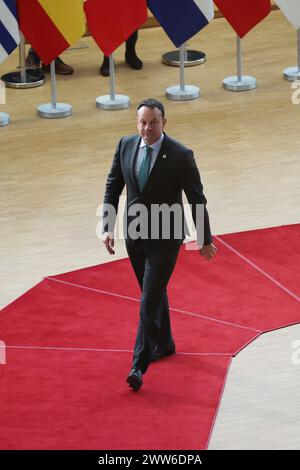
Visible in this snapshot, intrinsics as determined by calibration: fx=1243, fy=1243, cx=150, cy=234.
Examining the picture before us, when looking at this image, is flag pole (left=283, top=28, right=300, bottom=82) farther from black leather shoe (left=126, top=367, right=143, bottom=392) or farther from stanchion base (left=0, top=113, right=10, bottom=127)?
black leather shoe (left=126, top=367, right=143, bottom=392)

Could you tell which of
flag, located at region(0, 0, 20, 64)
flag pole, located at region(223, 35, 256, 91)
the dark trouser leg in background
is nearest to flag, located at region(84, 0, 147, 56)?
flag, located at region(0, 0, 20, 64)

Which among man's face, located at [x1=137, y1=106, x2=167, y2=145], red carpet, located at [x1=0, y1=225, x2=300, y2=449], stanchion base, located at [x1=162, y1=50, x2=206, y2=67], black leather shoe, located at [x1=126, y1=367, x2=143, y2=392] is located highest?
man's face, located at [x1=137, y1=106, x2=167, y2=145]

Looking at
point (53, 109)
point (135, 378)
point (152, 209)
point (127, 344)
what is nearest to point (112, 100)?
point (53, 109)

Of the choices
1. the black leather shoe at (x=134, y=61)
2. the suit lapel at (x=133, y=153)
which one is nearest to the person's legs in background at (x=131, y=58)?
the black leather shoe at (x=134, y=61)

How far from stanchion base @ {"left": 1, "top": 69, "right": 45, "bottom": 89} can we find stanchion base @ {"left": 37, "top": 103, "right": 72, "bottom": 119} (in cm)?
69

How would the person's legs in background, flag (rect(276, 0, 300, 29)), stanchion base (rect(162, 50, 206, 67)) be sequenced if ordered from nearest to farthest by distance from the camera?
flag (rect(276, 0, 300, 29)), the person's legs in background, stanchion base (rect(162, 50, 206, 67))

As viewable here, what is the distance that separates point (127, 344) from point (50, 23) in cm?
417

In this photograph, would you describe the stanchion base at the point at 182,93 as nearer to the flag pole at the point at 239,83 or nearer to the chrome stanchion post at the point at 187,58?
the flag pole at the point at 239,83

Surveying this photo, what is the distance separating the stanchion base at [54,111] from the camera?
10.5m

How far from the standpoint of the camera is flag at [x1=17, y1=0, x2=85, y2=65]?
32.9ft

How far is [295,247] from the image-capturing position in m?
7.83

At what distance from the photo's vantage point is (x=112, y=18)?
402 inches

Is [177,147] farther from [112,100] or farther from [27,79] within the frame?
[27,79]
